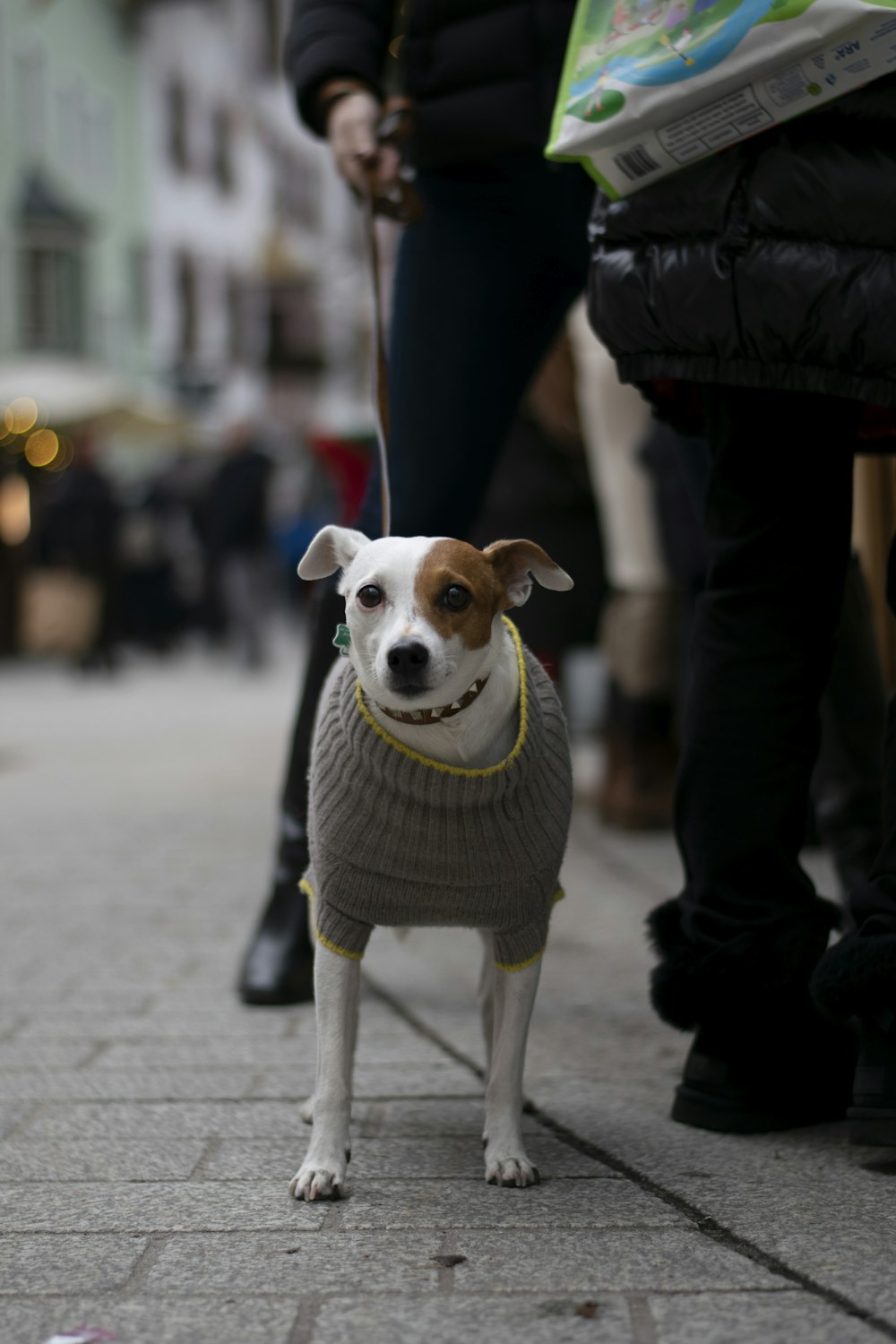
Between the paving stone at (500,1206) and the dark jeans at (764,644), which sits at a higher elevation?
the dark jeans at (764,644)

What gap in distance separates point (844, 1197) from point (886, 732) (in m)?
0.67

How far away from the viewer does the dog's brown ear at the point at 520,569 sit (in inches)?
98.7

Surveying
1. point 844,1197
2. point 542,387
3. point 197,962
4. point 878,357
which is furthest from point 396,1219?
point 542,387

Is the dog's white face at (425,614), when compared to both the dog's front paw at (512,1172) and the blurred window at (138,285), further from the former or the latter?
the blurred window at (138,285)

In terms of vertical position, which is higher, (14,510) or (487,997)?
(14,510)

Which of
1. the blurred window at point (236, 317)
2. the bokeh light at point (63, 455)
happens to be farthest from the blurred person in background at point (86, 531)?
the blurred window at point (236, 317)

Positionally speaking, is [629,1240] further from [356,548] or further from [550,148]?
[550,148]

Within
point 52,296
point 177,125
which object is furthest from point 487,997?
point 177,125

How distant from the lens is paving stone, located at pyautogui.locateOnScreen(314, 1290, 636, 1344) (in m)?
1.90

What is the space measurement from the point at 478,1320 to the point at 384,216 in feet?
6.56

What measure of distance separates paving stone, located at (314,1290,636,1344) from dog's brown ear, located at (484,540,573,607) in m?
0.99

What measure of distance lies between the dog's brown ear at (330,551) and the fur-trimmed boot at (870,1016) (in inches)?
35.9

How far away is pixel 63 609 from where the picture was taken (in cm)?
1650

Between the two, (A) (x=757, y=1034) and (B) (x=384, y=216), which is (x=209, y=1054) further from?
(B) (x=384, y=216)
